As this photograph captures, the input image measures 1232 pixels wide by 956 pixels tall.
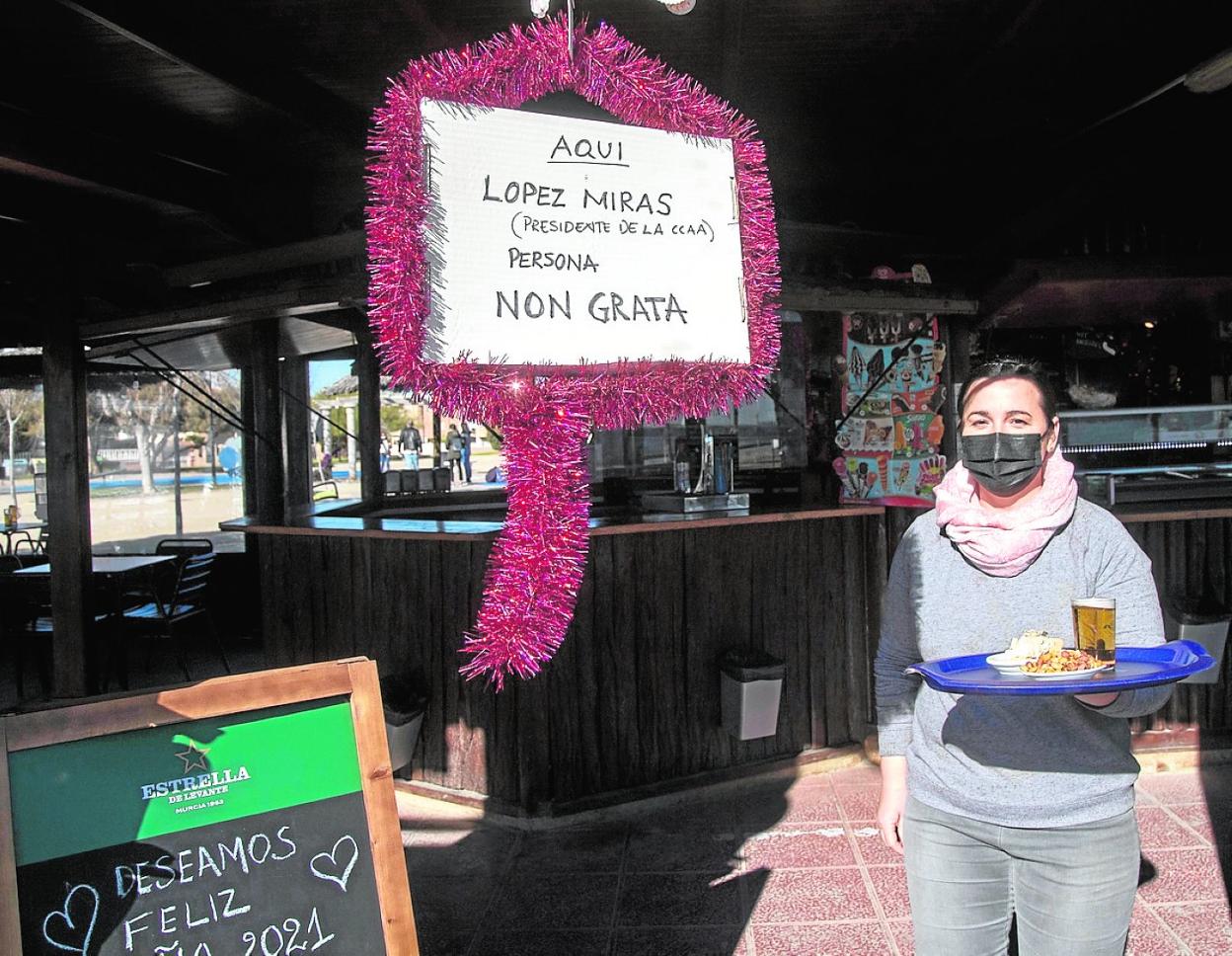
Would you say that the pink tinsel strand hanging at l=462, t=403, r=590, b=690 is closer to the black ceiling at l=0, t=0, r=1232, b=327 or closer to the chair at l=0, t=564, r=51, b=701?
the black ceiling at l=0, t=0, r=1232, b=327

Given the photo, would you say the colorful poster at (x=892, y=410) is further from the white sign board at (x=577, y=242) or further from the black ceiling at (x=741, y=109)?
the white sign board at (x=577, y=242)

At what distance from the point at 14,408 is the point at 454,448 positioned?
6.16 meters

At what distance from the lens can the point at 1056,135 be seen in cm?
512

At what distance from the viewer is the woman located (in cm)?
168

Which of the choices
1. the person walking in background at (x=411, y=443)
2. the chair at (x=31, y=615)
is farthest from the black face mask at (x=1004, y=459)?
the person walking in background at (x=411, y=443)

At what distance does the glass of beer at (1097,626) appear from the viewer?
160cm

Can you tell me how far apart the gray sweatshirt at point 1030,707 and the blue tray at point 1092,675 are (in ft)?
0.17

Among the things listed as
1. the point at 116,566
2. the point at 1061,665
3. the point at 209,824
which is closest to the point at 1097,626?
the point at 1061,665

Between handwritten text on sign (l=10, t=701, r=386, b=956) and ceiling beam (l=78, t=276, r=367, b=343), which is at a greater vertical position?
ceiling beam (l=78, t=276, r=367, b=343)

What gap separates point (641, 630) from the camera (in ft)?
14.1

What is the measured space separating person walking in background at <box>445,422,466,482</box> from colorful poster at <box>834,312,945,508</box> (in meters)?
4.90

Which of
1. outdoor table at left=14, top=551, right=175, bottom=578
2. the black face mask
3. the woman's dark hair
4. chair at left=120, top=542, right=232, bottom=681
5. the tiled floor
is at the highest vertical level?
the woman's dark hair

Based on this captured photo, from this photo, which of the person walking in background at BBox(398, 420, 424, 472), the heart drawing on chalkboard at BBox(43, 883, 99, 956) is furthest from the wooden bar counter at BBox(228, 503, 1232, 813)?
the person walking in background at BBox(398, 420, 424, 472)

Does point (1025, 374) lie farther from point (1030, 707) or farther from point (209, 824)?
point (209, 824)
